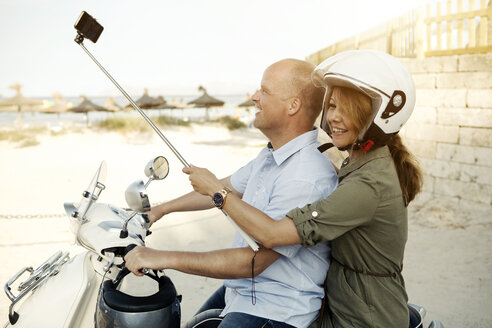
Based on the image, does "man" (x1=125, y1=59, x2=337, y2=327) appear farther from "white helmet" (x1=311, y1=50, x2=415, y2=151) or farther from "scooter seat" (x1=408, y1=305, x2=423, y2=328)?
"scooter seat" (x1=408, y1=305, x2=423, y2=328)

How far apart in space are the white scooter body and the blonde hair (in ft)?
3.38

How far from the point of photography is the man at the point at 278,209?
1834 mm

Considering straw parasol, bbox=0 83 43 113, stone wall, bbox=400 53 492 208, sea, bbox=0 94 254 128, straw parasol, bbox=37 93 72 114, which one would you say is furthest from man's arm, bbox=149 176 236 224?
straw parasol, bbox=37 93 72 114

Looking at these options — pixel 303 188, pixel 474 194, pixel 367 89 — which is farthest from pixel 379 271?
pixel 474 194

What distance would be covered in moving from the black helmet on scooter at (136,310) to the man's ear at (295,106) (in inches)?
39.9

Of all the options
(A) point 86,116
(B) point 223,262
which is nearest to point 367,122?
(B) point 223,262

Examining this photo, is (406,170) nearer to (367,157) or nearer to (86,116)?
(367,157)

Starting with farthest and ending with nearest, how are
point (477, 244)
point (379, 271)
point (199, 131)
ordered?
1. point (199, 131)
2. point (477, 244)
3. point (379, 271)

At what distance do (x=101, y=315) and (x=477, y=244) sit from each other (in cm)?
555

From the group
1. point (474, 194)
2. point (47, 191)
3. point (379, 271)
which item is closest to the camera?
point (379, 271)

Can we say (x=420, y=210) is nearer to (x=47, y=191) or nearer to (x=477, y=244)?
(x=477, y=244)

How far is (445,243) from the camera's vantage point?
6.08 metres

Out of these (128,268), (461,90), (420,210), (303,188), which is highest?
(461,90)

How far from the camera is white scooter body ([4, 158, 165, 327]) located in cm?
180
